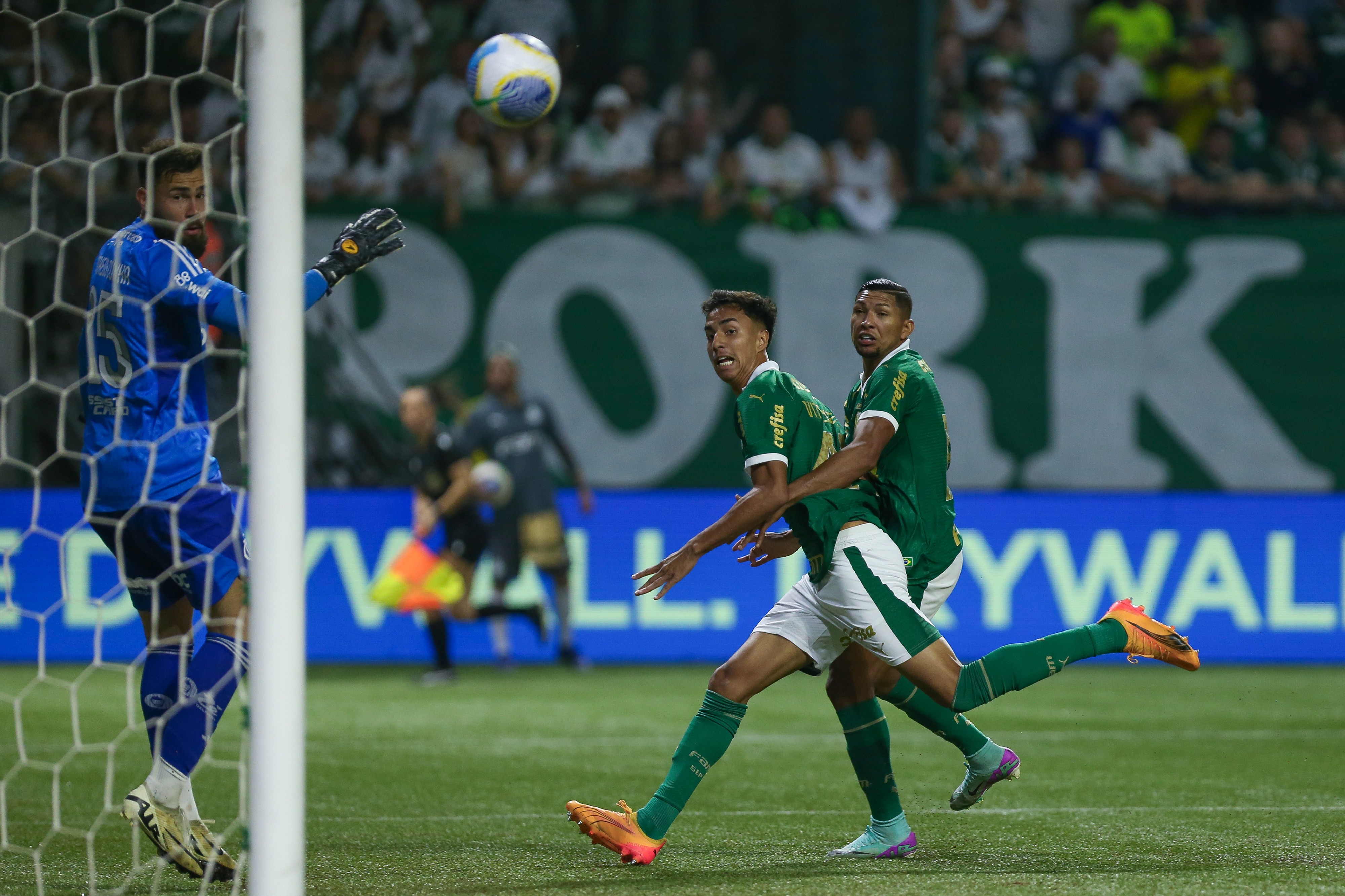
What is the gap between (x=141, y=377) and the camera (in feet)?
15.4

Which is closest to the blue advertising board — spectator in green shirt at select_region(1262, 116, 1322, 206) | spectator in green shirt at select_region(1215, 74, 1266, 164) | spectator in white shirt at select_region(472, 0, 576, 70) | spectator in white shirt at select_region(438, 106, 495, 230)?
spectator in white shirt at select_region(438, 106, 495, 230)

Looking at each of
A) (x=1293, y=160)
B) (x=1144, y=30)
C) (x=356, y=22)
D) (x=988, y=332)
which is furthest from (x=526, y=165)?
(x=1293, y=160)

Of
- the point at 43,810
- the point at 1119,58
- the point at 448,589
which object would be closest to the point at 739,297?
the point at 43,810

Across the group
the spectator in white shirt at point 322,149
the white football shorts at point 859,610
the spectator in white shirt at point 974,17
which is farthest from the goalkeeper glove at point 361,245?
the spectator in white shirt at point 974,17

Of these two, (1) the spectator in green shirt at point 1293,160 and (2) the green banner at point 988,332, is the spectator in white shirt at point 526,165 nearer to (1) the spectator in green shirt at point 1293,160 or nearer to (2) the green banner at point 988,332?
(2) the green banner at point 988,332

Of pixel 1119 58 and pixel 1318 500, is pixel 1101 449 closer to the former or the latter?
pixel 1318 500

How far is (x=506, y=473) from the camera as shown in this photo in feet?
38.5

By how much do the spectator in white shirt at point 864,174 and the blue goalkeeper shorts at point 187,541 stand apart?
858 cm

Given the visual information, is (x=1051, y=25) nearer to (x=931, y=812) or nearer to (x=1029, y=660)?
(x=931, y=812)

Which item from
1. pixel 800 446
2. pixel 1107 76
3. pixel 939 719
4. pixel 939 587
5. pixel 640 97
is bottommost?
pixel 939 719

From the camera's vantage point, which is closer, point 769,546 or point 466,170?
point 769,546

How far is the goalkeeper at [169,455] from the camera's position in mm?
4613

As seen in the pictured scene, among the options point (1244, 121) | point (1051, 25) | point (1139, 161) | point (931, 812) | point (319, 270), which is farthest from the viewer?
point (1051, 25)

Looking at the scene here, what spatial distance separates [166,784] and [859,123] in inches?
394
